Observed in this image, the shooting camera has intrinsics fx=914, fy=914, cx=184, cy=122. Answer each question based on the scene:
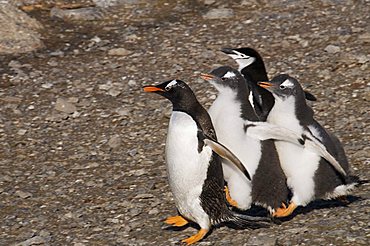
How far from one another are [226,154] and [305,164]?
2.09ft

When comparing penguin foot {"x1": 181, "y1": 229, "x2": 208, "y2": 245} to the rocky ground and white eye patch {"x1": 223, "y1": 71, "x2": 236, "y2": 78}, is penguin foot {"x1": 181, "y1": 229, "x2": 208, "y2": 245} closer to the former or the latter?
the rocky ground

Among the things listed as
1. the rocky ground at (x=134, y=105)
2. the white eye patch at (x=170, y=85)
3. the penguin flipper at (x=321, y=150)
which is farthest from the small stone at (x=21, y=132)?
the penguin flipper at (x=321, y=150)

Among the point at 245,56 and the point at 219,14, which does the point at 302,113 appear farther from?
the point at 219,14

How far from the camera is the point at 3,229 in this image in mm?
7387

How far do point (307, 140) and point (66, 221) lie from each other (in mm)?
2111

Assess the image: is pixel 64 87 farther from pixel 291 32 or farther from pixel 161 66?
pixel 291 32

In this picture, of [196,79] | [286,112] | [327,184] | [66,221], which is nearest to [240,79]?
[286,112]

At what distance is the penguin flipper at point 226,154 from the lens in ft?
21.6

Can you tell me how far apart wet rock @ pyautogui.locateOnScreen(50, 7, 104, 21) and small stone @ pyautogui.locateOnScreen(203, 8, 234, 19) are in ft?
4.43

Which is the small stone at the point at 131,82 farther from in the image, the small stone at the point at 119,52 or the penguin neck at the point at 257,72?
the penguin neck at the point at 257,72

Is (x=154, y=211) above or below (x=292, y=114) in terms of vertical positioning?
below

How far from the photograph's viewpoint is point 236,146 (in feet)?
22.6

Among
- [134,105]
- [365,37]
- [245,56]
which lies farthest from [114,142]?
[365,37]

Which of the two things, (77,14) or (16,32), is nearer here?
(16,32)
